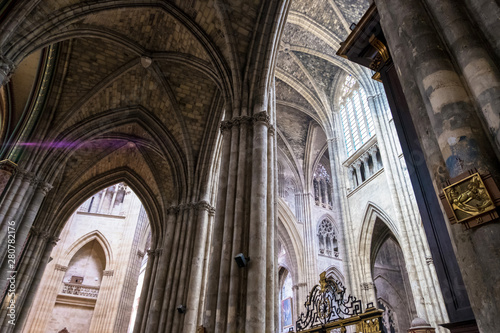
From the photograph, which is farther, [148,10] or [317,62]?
[317,62]

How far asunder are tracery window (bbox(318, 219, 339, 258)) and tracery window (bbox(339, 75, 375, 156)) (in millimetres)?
7270

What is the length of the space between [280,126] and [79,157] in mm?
11398

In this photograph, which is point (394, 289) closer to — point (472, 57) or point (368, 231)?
point (368, 231)

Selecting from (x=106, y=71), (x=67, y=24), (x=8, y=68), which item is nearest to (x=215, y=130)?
(x=106, y=71)

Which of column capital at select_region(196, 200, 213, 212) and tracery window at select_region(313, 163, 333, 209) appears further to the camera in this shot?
tracery window at select_region(313, 163, 333, 209)

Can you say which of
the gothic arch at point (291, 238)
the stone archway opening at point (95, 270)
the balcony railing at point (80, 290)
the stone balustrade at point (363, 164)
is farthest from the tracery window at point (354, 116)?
the balcony railing at point (80, 290)

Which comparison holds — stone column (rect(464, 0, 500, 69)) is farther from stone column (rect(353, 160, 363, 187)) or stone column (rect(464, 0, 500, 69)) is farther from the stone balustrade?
stone column (rect(353, 160, 363, 187))

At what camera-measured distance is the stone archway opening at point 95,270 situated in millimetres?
18969

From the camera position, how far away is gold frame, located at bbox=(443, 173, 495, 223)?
201 cm

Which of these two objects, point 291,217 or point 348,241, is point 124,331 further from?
point 348,241

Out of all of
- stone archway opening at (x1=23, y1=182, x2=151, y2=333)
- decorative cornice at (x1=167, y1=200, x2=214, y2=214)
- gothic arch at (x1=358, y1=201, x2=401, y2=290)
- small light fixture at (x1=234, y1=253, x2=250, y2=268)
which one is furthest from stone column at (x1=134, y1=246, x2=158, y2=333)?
small light fixture at (x1=234, y1=253, x2=250, y2=268)

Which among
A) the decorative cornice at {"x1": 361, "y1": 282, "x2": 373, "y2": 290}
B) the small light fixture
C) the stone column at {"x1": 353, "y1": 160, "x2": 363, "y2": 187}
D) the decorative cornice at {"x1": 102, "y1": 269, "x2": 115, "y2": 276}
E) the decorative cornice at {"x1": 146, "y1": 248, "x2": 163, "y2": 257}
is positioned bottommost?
the small light fixture

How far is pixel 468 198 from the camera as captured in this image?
2.09 meters

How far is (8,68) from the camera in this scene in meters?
7.20
